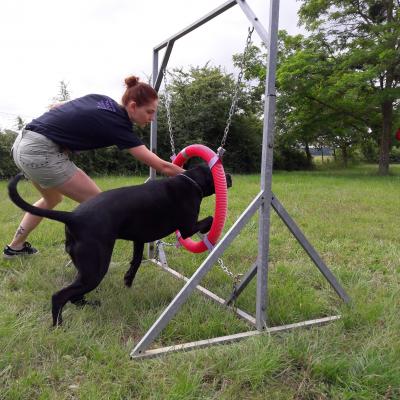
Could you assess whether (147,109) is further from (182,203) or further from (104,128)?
(182,203)

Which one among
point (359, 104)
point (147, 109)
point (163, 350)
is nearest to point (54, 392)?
point (163, 350)

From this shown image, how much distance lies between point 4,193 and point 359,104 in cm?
1430

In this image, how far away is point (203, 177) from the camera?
125 inches

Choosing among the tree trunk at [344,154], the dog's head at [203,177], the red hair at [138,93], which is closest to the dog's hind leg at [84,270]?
the dog's head at [203,177]

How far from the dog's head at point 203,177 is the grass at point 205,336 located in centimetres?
87

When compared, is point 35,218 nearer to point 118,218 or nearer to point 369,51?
→ point 118,218

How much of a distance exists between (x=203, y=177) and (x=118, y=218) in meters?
0.79

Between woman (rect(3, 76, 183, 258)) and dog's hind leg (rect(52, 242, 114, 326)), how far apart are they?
763 millimetres

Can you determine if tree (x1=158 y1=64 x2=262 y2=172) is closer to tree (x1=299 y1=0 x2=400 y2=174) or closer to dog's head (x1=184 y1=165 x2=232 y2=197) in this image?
tree (x1=299 y1=0 x2=400 y2=174)

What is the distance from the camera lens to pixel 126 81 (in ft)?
10.4

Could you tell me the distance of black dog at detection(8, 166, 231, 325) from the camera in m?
2.61

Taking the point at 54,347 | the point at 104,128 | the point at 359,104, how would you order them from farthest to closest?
the point at 359,104, the point at 104,128, the point at 54,347

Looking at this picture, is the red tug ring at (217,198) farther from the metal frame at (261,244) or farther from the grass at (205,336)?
the grass at (205,336)

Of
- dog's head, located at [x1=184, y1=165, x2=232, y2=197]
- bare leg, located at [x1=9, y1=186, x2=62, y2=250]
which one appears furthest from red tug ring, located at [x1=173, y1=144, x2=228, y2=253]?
bare leg, located at [x1=9, y1=186, x2=62, y2=250]
